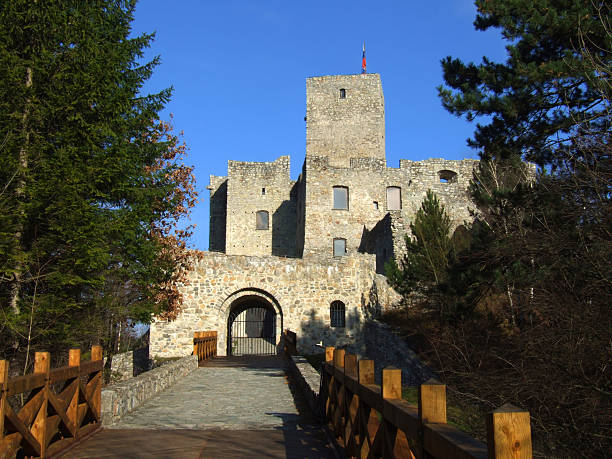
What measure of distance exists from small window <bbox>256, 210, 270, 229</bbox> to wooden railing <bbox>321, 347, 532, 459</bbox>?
25158 mm

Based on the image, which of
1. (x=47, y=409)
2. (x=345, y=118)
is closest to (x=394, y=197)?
(x=345, y=118)

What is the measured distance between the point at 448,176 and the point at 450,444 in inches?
1146

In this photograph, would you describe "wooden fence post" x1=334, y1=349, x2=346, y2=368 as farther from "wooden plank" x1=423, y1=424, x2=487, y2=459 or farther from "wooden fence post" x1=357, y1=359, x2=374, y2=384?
"wooden plank" x1=423, y1=424, x2=487, y2=459

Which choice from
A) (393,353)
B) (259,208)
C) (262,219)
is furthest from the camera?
(262,219)

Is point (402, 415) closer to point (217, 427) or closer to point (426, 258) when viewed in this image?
point (217, 427)

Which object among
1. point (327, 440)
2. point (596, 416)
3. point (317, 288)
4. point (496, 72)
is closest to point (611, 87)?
point (496, 72)

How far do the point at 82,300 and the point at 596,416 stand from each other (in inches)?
388

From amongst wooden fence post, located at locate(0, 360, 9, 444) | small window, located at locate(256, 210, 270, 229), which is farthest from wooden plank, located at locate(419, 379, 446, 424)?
small window, located at locate(256, 210, 270, 229)

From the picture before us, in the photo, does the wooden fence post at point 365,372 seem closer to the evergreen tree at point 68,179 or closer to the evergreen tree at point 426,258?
the evergreen tree at point 68,179

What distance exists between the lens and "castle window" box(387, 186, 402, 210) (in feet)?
92.7

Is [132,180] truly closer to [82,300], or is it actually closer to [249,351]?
[82,300]

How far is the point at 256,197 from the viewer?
31484 mm

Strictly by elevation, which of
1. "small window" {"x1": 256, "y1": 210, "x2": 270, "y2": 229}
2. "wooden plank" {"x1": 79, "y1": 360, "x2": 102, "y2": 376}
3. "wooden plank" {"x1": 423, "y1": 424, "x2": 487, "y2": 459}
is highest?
"small window" {"x1": 256, "y1": 210, "x2": 270, "y2": 229}

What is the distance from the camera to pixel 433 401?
2641 mm
